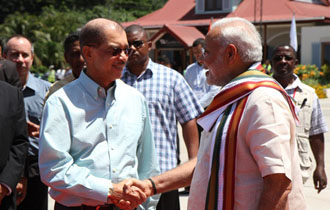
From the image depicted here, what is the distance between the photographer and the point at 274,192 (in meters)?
2.37

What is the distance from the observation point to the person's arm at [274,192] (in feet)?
7.77

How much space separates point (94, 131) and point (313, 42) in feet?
88.7

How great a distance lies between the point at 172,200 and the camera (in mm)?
4285

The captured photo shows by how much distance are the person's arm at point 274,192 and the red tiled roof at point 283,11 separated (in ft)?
85.9

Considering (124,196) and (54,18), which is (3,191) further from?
(54,18)

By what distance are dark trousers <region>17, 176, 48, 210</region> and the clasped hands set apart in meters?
1.96

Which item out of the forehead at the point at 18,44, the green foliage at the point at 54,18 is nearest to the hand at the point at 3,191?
the forehead at the point at 18,44

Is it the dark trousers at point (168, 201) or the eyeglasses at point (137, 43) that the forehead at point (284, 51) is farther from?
the dark trousers at point (168, 201)

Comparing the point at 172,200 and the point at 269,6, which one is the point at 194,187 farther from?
the point at 269,6

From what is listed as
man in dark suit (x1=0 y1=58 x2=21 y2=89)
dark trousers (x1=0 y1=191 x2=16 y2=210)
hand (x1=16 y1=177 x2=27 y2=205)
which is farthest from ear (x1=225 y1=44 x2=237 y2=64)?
hand (x1=16 y1=177 x2=27 y2=205)

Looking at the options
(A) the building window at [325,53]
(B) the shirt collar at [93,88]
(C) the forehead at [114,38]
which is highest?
(C) the forehead at [114,38]

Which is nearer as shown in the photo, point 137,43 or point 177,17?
point 137,43

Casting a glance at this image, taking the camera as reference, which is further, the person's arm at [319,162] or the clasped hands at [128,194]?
the person's arm at [319,162]

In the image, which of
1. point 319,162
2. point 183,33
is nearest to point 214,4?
point 183,33
